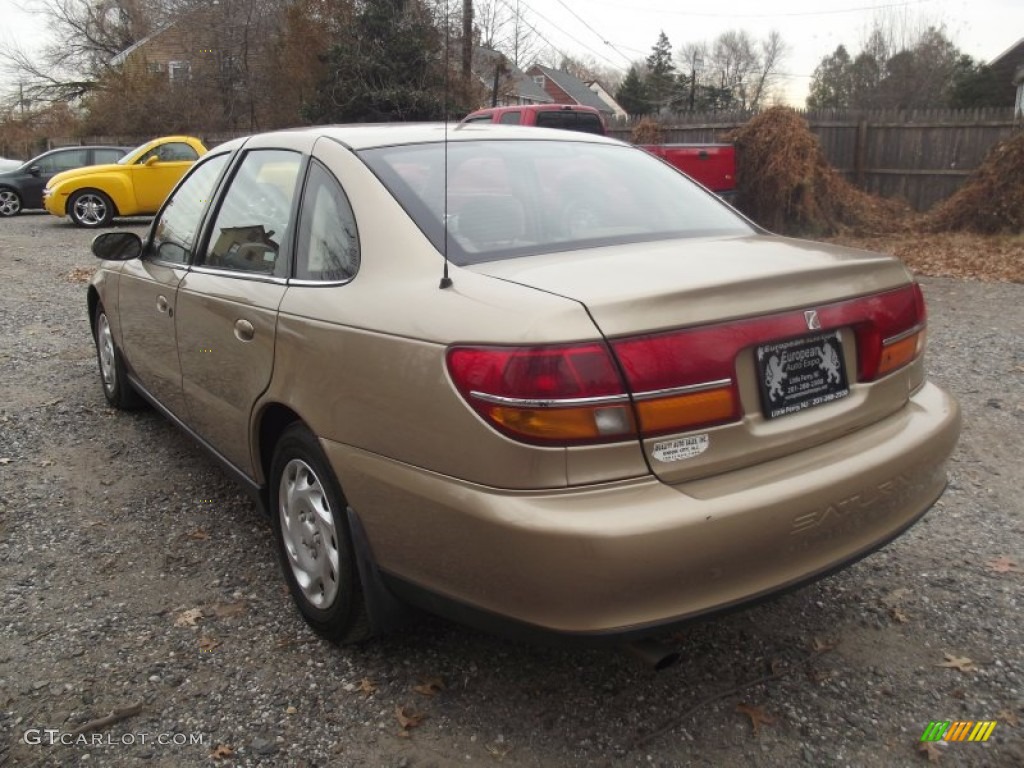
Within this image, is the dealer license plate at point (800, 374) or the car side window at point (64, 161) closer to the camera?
the dealer license plate at point (800, 374)

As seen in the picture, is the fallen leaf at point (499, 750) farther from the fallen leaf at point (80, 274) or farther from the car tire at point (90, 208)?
the car tire at point (90, 208)

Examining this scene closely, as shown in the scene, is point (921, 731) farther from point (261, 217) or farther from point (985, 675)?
point (261, 217)

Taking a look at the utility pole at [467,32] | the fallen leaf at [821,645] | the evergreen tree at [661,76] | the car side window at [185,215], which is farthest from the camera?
the evergreen tree at [661,76]

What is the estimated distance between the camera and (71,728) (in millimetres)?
2484

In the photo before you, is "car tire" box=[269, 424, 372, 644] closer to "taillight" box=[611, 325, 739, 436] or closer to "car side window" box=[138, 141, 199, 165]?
"taillight" box=[611, 325, 739, 436]

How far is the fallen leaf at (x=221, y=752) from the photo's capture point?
236cm

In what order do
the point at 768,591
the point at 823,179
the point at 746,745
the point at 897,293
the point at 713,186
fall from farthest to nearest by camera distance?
the point at 823,179 < the point at 713,186 < the point at 897,293 < the point at 746,745 < the point at 768,591

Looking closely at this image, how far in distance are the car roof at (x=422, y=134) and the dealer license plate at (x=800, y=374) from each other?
140cm

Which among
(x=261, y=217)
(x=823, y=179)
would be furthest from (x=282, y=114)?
(x=261, y=217)

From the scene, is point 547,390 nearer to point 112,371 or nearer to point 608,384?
point 608,384

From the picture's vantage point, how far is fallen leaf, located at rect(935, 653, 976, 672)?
269cm

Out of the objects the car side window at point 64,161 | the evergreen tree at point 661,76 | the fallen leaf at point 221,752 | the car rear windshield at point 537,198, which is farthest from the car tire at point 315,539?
the evergreen tree at point 661,76

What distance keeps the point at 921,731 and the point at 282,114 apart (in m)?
33.3

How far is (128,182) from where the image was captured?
16094 mm
